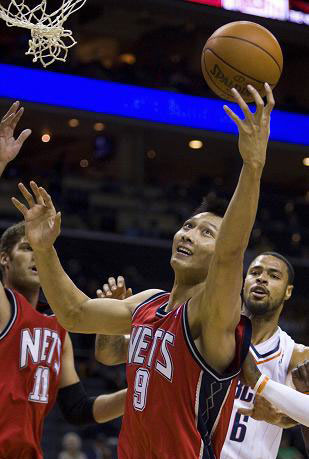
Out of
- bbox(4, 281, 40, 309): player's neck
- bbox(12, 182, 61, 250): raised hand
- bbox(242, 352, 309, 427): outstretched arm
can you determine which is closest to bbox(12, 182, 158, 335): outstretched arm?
bbox(12, 182, 61, 250): raised hand

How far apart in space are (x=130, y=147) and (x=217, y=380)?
16.5 metres

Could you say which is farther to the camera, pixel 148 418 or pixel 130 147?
pixel 130 147

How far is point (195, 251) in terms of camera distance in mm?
3830

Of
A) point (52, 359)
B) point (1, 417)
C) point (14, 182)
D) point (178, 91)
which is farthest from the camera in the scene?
point (14, 182)

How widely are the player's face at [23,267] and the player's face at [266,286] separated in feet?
4.02

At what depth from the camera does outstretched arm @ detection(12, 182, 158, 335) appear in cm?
382

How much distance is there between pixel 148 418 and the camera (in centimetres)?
355

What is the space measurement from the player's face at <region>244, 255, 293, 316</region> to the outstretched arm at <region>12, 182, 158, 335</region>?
119 centimetres

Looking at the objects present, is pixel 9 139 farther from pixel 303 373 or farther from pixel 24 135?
pixel 303 373

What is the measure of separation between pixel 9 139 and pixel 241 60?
122cm

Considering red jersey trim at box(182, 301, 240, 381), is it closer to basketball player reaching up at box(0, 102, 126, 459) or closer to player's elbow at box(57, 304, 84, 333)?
player's elbow at box(57, 304, 84, 333)

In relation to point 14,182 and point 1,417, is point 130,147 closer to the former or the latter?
point 14,182

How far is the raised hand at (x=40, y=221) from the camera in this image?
380cm

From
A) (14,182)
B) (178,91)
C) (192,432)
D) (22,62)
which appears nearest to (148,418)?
(192,432)
